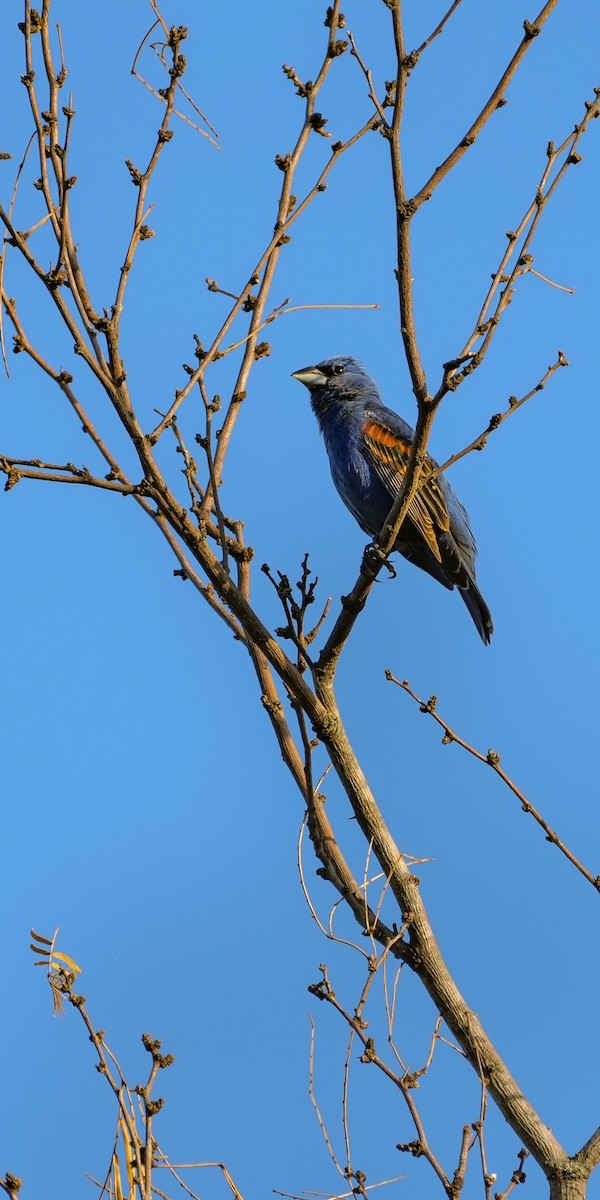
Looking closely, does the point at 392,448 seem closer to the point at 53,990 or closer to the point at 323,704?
the point at 323,704

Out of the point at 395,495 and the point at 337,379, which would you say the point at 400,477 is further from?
the point at 337,379

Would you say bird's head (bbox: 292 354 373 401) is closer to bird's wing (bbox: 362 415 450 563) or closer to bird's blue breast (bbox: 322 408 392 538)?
bird's blue breast (bbox: 322 408 392 538)

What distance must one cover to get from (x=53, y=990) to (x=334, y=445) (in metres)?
5.26

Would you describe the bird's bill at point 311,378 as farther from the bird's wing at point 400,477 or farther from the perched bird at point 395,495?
the bird's wing at point 400,477

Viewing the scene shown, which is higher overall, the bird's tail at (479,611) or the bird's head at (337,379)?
the bird's head at (337,379)

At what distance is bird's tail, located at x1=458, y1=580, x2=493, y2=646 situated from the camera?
817cm

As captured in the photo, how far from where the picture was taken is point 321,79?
4676 mm

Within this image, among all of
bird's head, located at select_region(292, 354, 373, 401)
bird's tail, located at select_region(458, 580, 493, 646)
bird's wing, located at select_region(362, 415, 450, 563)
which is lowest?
bird's tail, located at select_region(458, 580, 493, 646)

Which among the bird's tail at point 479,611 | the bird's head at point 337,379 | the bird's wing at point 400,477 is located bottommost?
the bird's tail at point 479,611

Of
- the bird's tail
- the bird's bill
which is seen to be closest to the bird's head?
the bird's bill

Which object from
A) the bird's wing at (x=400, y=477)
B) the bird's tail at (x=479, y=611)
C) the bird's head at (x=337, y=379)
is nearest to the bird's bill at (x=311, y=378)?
the bird's head at (x=337, y=379)

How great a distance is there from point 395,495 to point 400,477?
0.12m

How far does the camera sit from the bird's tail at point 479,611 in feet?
26.8

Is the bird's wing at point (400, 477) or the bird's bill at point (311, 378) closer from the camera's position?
the bird's wing at point (400, 477)
